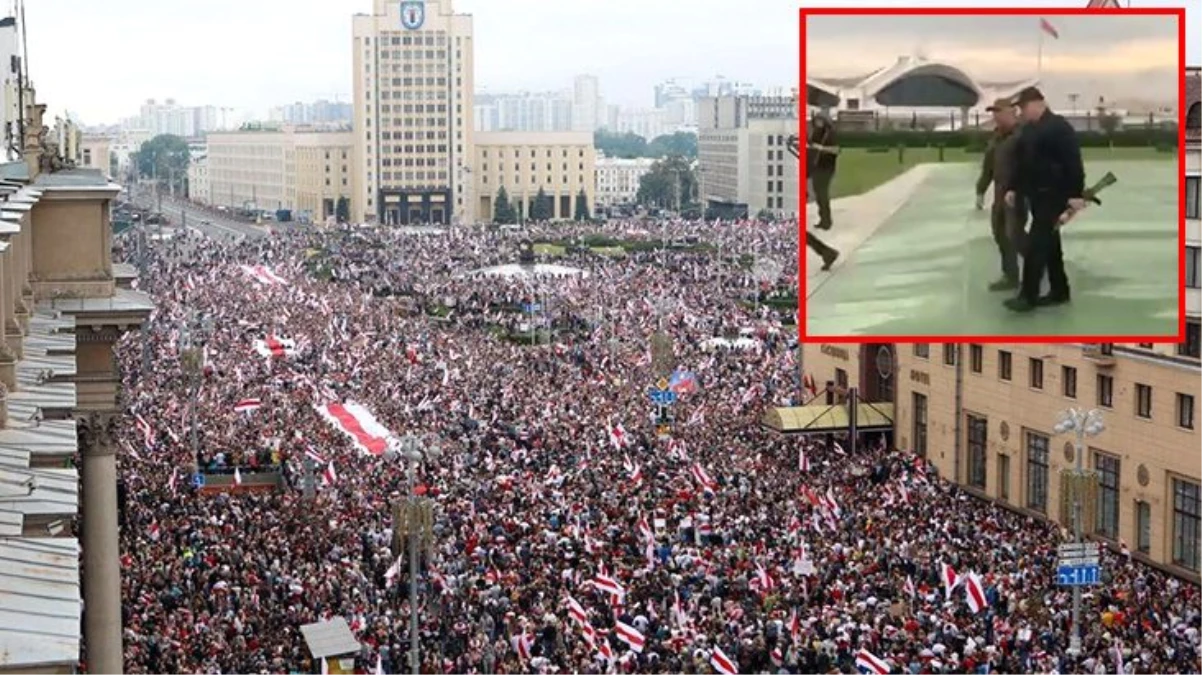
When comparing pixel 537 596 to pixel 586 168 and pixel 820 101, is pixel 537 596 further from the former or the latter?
pixel 586 168

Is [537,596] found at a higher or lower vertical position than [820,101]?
lower

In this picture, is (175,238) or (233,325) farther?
(175,238)

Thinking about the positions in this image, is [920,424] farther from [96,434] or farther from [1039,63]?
[1039,63]

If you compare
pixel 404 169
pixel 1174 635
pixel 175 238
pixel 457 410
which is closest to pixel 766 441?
pixel 457 410

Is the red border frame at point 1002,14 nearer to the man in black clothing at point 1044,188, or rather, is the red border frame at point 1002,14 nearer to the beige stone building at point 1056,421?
the man in black clothing at point 1044,188

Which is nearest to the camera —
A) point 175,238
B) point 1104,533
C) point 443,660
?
point 443,660

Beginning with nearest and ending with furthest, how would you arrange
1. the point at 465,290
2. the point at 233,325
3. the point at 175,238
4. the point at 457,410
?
the point at 457,410, the point at 233,325, the point at 465,290, the point at 175,238

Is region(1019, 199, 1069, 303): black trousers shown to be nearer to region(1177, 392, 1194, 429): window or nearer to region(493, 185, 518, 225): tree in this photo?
region(1177, 392, 1194, 429): window
